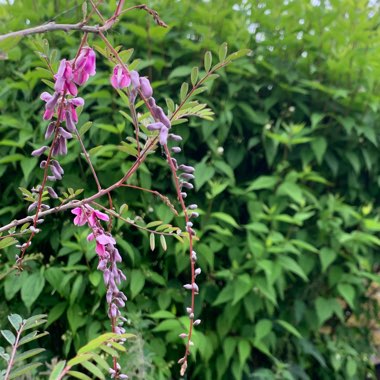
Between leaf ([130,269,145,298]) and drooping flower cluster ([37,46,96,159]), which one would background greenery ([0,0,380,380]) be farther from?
drooping flower cluster ([37,46,96,159])

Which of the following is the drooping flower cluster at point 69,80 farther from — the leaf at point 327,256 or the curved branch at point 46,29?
the leaf at point 327,256

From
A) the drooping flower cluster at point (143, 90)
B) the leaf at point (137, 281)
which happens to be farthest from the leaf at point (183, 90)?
the leaf at point (137, 281)

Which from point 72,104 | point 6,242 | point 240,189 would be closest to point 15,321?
point 6,242

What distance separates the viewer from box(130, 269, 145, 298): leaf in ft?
6.30

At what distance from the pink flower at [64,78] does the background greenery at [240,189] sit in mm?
1262

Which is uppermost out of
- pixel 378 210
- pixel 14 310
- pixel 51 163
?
pixel 51 163

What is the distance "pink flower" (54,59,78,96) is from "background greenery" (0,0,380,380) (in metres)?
1.26

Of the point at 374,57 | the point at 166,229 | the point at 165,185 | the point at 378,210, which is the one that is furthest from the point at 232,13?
the point at 166,229

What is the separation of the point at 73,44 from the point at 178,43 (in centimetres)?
44

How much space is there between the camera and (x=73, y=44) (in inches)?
82.6

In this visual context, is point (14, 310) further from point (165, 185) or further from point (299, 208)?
point (299, 208)

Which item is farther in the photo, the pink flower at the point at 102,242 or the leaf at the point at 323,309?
the leaf at the point at 323,309

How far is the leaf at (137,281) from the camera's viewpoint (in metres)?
1.92

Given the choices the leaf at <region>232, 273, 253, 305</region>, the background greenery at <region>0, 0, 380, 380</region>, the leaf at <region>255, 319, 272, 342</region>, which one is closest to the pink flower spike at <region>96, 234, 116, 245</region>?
A: the background greenery at <region>0, 0, 380, 380</region>
